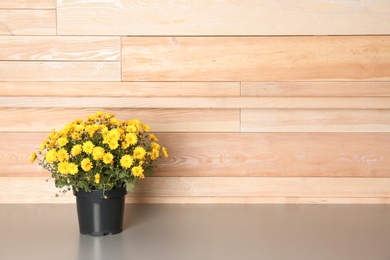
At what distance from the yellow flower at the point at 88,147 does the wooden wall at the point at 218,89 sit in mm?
389

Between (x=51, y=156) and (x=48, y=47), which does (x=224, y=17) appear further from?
(x=51, y=156)

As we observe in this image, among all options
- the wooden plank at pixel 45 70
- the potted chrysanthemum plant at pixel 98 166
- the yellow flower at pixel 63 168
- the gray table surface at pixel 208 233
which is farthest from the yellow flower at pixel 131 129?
the wooden plank at pixel 45 70

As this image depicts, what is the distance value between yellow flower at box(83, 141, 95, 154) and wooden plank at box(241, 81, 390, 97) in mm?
659

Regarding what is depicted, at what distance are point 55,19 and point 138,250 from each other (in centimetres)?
90

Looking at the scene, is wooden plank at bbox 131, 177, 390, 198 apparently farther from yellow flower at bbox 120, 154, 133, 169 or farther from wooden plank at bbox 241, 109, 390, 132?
yellow flower at bbox 120, 154, 133, 169

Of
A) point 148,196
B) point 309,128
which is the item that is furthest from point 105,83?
point 309,128

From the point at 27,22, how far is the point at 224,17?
0.69m

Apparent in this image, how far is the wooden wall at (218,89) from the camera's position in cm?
223

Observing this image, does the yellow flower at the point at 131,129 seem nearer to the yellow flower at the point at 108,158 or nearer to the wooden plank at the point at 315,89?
the yellow flower at the point at 108,158

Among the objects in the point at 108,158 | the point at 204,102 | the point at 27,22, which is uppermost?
the point at 27,22

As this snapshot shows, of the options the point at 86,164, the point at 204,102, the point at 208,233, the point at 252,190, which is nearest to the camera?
the point at 86,164

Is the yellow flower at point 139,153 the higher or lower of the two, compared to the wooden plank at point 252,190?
higher

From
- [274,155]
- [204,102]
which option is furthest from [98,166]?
[274,155]

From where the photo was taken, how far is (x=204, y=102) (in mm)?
2217
